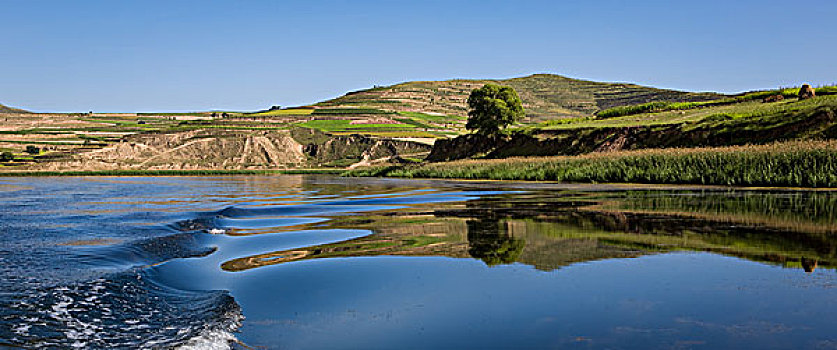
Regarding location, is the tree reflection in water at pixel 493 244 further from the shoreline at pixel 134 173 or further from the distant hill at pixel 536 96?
the distant hill at pixel 536 96

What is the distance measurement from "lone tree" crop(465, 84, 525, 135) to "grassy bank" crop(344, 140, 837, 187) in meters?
19.2

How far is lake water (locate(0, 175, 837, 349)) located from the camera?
530 cm

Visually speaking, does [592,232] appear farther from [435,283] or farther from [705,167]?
[705,167]

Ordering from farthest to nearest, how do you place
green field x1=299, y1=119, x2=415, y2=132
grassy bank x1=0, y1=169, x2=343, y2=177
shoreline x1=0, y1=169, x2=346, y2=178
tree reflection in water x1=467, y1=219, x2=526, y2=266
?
green field x1=299, y1=119, x2=415, y2=132
grassy bank x1=0, y1=169, x2=343, y2=177
shoreline x1=0, y1=169, x2=346, y2=178
tree reflection in water x1=467, y1=219, x2=526, y2=266

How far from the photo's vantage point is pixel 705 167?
90.5 ft

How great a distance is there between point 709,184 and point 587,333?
23.9 m

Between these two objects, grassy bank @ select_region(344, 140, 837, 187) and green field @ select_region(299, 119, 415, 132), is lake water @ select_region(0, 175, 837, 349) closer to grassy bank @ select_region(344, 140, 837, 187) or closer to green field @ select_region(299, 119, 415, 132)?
grassy bank @ select_region(344, 140, 837, 187)

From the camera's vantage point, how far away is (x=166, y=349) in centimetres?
507

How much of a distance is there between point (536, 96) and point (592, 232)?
149276 millimetres

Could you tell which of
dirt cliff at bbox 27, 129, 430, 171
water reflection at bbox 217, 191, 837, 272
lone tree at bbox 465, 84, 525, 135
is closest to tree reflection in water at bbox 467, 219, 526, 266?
water reflection at bbox 217, 191, 837, 272

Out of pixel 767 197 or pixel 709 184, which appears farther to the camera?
pixel 709 184

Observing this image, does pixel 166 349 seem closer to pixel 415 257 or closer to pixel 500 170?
pixel 415 257

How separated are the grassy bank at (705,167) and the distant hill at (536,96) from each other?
83496 mm

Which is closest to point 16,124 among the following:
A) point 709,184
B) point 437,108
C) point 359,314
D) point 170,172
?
point 170,172
